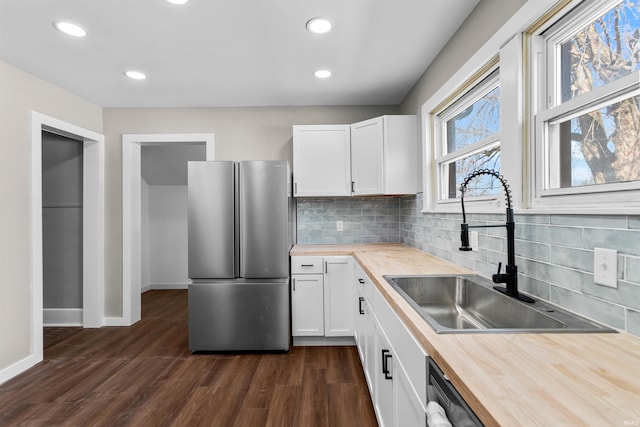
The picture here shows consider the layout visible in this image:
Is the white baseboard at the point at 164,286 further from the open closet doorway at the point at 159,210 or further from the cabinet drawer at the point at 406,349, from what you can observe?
the cabinet drawer at the point at 406,349

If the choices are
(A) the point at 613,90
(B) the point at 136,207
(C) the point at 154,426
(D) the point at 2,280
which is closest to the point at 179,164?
(B) the point at 136,207

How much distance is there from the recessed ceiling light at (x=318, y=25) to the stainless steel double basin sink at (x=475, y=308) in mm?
1553

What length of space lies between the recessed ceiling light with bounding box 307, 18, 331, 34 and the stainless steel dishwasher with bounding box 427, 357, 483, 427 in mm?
1872

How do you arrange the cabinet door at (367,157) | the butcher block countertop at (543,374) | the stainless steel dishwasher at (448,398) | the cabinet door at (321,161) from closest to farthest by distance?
the butcher block countertop at (543,374)
the stainless steel dishwasher at (448,398)
the cabinet door at (367,157)
the cabinet door at (321,161)

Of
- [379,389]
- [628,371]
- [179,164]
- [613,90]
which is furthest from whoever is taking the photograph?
[179,164]

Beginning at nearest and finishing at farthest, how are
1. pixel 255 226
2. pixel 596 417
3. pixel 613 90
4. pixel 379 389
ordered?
pixel 596 417, pixel 613 90, pixel 379 389, pixel 255 226

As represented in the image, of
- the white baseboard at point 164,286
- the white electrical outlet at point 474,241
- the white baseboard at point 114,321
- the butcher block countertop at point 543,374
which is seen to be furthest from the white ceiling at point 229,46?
the white baseboard at point 164,286

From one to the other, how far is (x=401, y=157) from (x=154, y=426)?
8.75ft

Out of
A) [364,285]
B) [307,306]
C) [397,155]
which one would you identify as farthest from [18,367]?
[397,155]

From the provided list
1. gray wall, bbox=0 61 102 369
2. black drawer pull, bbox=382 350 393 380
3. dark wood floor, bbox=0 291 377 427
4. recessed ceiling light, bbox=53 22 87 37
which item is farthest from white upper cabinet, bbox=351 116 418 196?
gray wall, bbox=0 61 102 369

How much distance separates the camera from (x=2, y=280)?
229cm

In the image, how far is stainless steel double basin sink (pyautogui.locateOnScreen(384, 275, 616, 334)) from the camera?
1.02 m

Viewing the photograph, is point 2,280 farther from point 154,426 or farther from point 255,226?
point 255,226

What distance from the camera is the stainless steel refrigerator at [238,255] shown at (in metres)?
2.65
